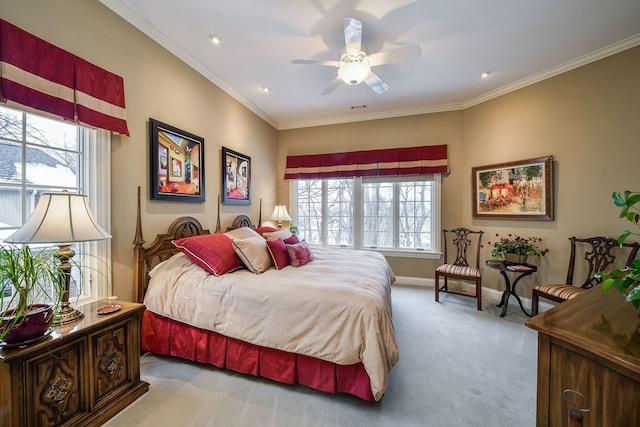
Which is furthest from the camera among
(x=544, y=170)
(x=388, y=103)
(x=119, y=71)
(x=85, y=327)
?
(x=388, y=103)

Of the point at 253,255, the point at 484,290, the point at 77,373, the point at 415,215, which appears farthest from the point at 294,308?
the point at 484,290

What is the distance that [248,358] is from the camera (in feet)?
6.32

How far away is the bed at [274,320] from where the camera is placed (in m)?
1.63

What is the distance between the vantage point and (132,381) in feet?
5.61

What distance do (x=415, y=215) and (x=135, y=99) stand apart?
4.08 m

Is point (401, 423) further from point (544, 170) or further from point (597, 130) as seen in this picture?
point (597, 130)

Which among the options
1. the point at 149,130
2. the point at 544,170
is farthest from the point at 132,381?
the point at 544,170

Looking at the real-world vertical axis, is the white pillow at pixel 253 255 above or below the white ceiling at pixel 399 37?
below

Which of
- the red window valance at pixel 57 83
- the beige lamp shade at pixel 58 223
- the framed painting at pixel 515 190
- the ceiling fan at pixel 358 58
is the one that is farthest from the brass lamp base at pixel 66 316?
the framed painting at pixel 515 190

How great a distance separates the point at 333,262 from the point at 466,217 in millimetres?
2590

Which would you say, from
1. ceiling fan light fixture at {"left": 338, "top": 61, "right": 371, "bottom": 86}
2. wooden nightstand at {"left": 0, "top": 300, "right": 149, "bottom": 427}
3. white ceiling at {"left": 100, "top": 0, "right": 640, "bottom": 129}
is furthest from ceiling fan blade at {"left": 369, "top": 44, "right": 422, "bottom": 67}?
wooden nightstand at {"left": 0, "top": 300, "right": 149, "bottom": 427}

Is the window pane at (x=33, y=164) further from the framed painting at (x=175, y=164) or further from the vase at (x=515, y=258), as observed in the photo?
the vase at (x=515, y=258)

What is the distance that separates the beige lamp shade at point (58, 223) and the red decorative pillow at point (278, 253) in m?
1.32

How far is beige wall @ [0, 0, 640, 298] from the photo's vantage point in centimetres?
205
